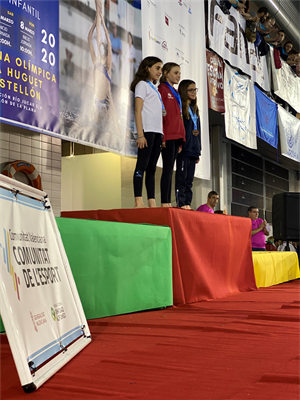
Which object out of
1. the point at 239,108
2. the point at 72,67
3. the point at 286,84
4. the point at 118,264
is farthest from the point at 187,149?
the point at 286,84

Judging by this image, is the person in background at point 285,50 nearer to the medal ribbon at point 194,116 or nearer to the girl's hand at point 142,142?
the medal ribbon at point 194,116

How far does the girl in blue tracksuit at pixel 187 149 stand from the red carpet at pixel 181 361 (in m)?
1.63

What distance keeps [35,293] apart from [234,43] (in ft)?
19.3

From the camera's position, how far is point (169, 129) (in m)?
3.21

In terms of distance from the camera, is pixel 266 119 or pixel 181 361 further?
pixel 266 119

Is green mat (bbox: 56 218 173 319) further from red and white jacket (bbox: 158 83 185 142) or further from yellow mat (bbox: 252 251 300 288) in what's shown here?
yellow mat (bbox: 252 251 300 288)

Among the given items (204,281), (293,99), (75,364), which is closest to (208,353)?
(75,364)

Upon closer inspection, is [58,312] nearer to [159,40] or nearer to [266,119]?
[159,40]

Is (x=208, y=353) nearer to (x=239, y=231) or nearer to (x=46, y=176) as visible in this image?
(x=239, y=231)

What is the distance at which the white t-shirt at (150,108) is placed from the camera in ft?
9.85

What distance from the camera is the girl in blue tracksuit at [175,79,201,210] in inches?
139

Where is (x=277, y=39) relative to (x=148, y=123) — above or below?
above

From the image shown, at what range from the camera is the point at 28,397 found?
3.10ft

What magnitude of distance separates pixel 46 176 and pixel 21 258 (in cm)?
259
